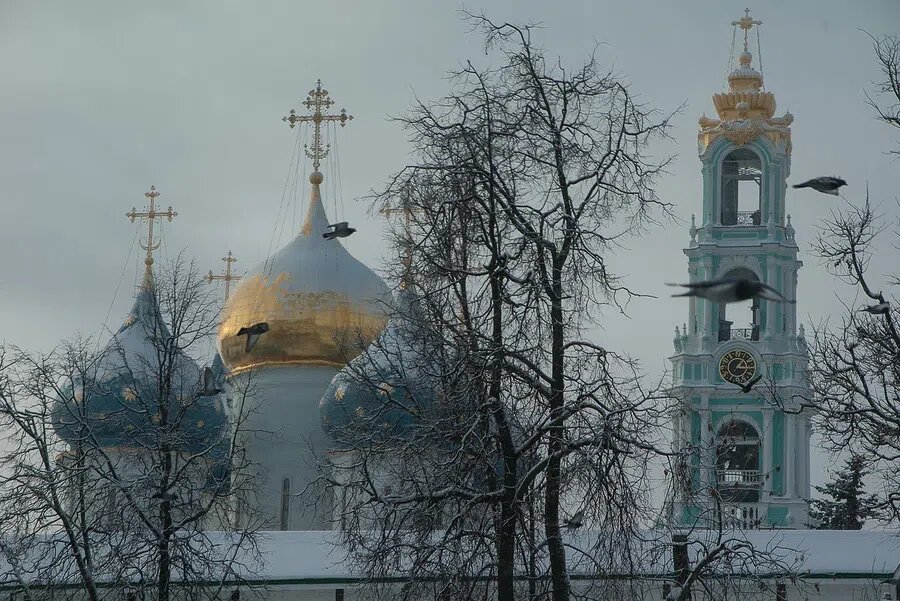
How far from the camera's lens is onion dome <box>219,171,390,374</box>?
159 feet

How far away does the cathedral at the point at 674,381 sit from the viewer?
29.1 meters

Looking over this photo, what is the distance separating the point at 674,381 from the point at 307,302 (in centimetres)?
988

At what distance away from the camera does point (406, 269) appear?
2044cm

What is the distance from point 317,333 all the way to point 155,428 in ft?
78.4

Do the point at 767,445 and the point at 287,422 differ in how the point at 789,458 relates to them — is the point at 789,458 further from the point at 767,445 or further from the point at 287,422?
the point at 287,422

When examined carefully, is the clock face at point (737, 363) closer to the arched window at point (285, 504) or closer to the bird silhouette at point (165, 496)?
the arched window at point (285, 504)

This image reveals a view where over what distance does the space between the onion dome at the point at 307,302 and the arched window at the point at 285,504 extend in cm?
307

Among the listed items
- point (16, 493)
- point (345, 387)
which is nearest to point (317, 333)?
point (345, 387)

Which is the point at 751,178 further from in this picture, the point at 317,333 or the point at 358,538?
the point at 358,538

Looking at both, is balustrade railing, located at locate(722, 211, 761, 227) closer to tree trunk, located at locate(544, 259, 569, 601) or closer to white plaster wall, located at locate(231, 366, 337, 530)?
white plaster wall, located at locate(231, 366, 337, 530)

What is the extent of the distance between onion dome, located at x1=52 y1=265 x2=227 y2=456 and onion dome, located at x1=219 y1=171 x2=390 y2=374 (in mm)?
2870

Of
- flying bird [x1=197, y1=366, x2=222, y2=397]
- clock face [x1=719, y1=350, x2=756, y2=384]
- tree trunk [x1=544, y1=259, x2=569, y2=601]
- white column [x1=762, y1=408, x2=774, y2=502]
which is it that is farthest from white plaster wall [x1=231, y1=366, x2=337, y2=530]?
tree trunk [x1=544, y1=259, x2=569, y2=601]

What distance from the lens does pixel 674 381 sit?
51938mm

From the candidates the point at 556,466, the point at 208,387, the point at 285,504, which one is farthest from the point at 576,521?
the point at 285,504
